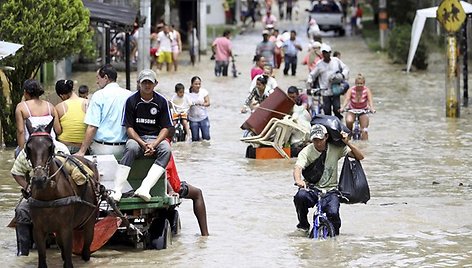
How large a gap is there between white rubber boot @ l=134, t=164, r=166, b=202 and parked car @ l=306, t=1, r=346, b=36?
46.8 meters

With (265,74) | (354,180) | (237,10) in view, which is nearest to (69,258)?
(354,180)

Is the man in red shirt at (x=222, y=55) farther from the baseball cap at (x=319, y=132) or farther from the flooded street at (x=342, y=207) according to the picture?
the baseball cap at (x=319, y=132)

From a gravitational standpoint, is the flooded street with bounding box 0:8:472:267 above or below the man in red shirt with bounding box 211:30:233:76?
below

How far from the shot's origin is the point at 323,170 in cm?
1389

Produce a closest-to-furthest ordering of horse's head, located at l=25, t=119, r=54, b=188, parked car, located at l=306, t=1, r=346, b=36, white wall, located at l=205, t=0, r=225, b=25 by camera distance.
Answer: horse's head, located at l=25, t=119, r=54, b=188, parked car, located at l=306, t=1, r=346, b=36, white wall, located at l=205, t=0, r=225, b=25

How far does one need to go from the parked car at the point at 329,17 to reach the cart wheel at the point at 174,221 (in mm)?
45537

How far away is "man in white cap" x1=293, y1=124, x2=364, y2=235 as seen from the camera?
13.8 m

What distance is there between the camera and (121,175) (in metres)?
13.0

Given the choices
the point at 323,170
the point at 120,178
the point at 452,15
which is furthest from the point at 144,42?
the point at 120,178

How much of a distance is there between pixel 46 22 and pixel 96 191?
10.5 metres

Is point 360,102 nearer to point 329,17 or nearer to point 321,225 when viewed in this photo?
point 321,225

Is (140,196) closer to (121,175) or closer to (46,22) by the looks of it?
(121,175)

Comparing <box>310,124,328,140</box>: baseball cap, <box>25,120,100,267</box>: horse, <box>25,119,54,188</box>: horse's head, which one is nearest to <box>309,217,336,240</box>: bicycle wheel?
<box>310,124,328,140</box>: baseball cap

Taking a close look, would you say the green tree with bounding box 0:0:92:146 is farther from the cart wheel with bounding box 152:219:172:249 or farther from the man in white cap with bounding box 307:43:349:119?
the cart wheel with bounding box 152:219:172:249
